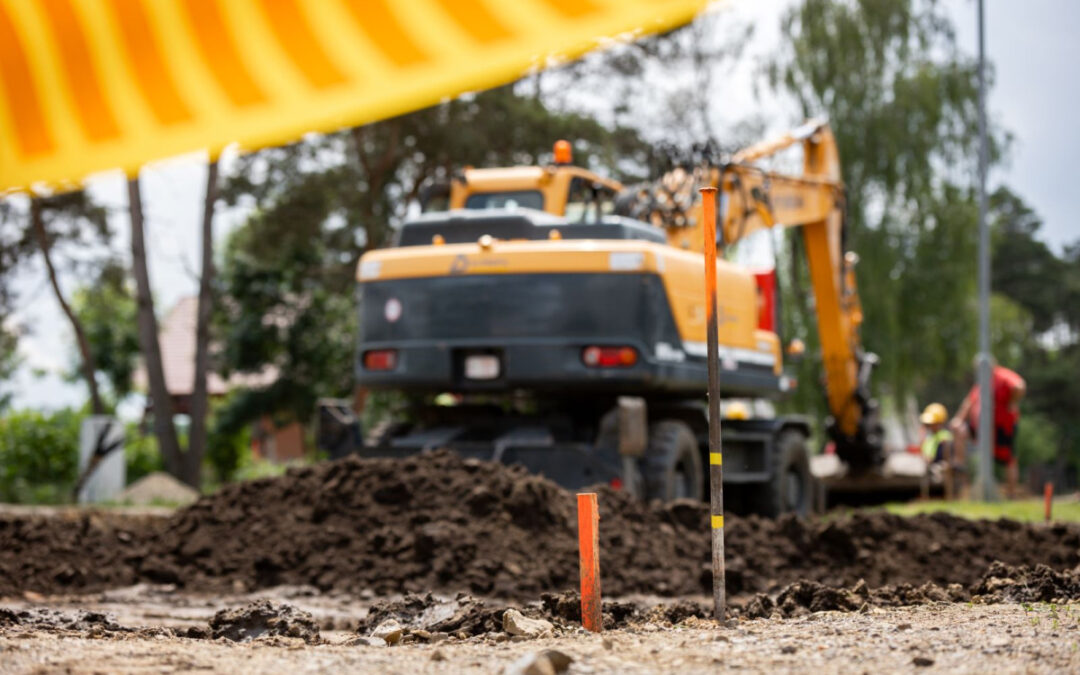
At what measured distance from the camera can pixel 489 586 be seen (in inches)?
317

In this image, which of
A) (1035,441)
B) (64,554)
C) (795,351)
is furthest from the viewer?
A: (1035,441)

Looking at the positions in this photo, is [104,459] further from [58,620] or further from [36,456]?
[58,620]

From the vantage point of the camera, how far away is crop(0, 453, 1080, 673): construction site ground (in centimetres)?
423

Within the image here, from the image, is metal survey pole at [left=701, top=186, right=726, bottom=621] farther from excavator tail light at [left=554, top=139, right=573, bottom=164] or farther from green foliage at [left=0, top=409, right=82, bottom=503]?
green foliage at [left=0, top=409, right=82, bottom=503]

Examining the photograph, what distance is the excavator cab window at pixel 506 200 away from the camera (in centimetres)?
1222

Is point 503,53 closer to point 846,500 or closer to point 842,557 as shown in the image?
point 842,557

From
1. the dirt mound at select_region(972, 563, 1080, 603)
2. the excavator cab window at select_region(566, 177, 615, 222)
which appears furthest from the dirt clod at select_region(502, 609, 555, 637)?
the excavator cab window at select_region(566, 177, 615, 222)

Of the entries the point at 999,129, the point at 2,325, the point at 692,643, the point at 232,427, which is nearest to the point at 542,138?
the point at 232,427

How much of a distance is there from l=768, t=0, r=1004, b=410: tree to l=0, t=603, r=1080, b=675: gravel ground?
89.9ft

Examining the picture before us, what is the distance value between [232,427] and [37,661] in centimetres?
2282

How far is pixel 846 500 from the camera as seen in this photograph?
18.6m

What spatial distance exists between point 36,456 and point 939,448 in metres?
14.7

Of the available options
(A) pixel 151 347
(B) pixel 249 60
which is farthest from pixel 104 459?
(B) pixel 249 60

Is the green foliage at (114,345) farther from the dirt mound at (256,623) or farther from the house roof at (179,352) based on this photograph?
the dirt mound at (256,623)
